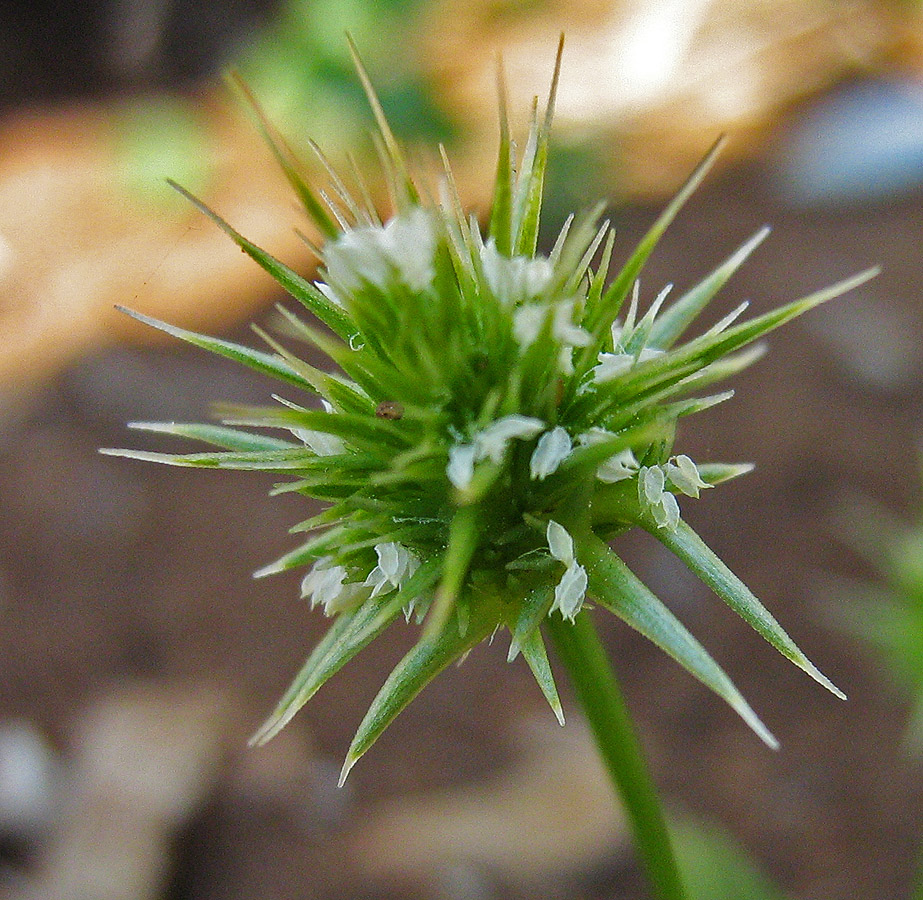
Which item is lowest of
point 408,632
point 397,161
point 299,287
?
Result: point 408,632

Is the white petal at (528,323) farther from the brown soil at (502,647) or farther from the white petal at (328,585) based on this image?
the brown soil at (502,647)

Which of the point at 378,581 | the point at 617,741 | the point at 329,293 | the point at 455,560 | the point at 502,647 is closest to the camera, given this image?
the point at 455,560

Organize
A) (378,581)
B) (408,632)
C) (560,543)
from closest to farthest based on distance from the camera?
(560,543) → (378,581) → (408,632)

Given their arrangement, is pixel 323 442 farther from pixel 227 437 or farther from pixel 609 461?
pixel 609 461

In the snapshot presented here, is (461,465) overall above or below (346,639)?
above

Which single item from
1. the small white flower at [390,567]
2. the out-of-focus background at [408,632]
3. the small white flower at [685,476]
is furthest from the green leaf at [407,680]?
the out-of-focus background at [408,632]

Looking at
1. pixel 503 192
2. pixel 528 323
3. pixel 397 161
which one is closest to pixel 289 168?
pixel 397 161
